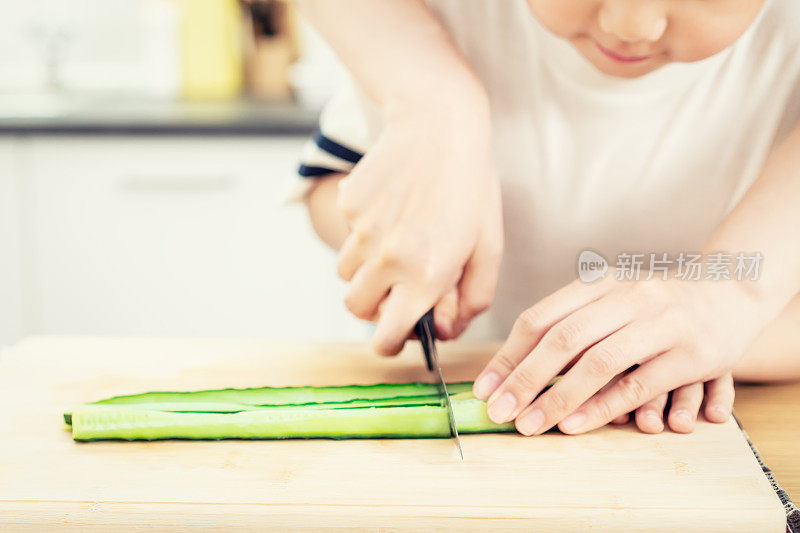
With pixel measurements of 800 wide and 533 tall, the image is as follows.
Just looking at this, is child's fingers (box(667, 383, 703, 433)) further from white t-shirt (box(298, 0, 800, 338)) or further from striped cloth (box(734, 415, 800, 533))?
white t-shirt (box(298, 0, 800, 338))

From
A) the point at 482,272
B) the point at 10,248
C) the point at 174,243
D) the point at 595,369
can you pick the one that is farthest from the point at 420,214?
the point at 10,248

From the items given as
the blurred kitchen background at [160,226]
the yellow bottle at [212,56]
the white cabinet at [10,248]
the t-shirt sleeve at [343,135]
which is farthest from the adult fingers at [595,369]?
the yellow bottle at [212,56]

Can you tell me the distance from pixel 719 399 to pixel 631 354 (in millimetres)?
147

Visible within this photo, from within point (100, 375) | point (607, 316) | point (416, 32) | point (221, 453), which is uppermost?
point (416, 32)

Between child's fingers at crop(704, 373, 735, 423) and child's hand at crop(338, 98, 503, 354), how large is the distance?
0.99ft

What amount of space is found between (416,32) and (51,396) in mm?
660

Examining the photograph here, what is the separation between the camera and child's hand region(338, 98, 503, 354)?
985 mm

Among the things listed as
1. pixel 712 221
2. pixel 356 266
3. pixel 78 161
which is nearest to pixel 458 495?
pixel 356 266

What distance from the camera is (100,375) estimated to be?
1.13m

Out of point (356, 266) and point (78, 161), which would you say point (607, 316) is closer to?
point (356, 266)

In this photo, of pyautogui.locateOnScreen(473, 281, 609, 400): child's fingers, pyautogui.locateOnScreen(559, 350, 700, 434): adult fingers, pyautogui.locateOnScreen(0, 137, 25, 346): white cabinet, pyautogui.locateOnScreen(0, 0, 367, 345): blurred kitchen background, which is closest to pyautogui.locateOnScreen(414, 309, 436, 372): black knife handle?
pyautogui.locateOnScreen(473, 281, 609, 400): child's fingers

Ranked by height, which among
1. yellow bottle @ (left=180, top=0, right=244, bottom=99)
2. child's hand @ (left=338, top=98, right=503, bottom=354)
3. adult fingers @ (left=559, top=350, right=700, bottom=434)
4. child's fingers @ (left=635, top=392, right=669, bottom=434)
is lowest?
yellow bottle @ (left=180, top=0, right=244, bottom=99)

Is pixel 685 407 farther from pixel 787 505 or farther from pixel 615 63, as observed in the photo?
pixel 615 63

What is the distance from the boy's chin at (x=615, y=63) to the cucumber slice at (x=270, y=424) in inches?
16.3
